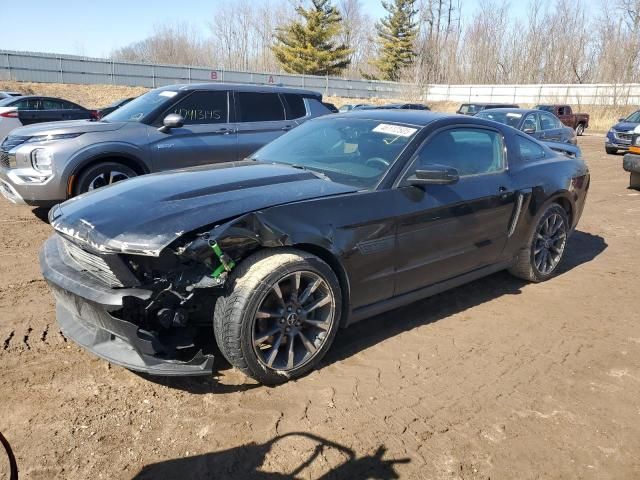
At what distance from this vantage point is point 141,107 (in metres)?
7.09

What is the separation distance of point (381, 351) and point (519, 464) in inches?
49.4

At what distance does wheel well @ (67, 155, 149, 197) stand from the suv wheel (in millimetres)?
37

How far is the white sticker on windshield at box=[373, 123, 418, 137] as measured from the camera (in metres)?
4.02

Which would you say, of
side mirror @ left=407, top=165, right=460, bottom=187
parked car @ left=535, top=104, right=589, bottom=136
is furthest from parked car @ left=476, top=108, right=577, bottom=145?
parked car @ left=535, top=104, right=589, bottom=136

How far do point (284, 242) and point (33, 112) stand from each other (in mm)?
A: 12791

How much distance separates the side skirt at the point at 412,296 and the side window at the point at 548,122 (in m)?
8.85

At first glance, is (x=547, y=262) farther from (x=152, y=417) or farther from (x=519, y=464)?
(x=152, y=417)

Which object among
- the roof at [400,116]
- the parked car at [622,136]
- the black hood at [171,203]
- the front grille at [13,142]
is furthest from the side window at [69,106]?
the parked car at [622,136]

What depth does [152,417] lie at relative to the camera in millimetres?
2859

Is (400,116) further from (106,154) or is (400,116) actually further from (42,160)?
(42,160)

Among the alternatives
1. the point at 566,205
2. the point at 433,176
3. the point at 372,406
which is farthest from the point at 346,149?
the point at 566,205

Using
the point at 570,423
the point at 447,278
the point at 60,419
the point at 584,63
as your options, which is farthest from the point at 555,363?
the point at 584,63

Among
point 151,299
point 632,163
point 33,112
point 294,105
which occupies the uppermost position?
point 294,105

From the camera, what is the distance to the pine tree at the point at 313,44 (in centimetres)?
5112
